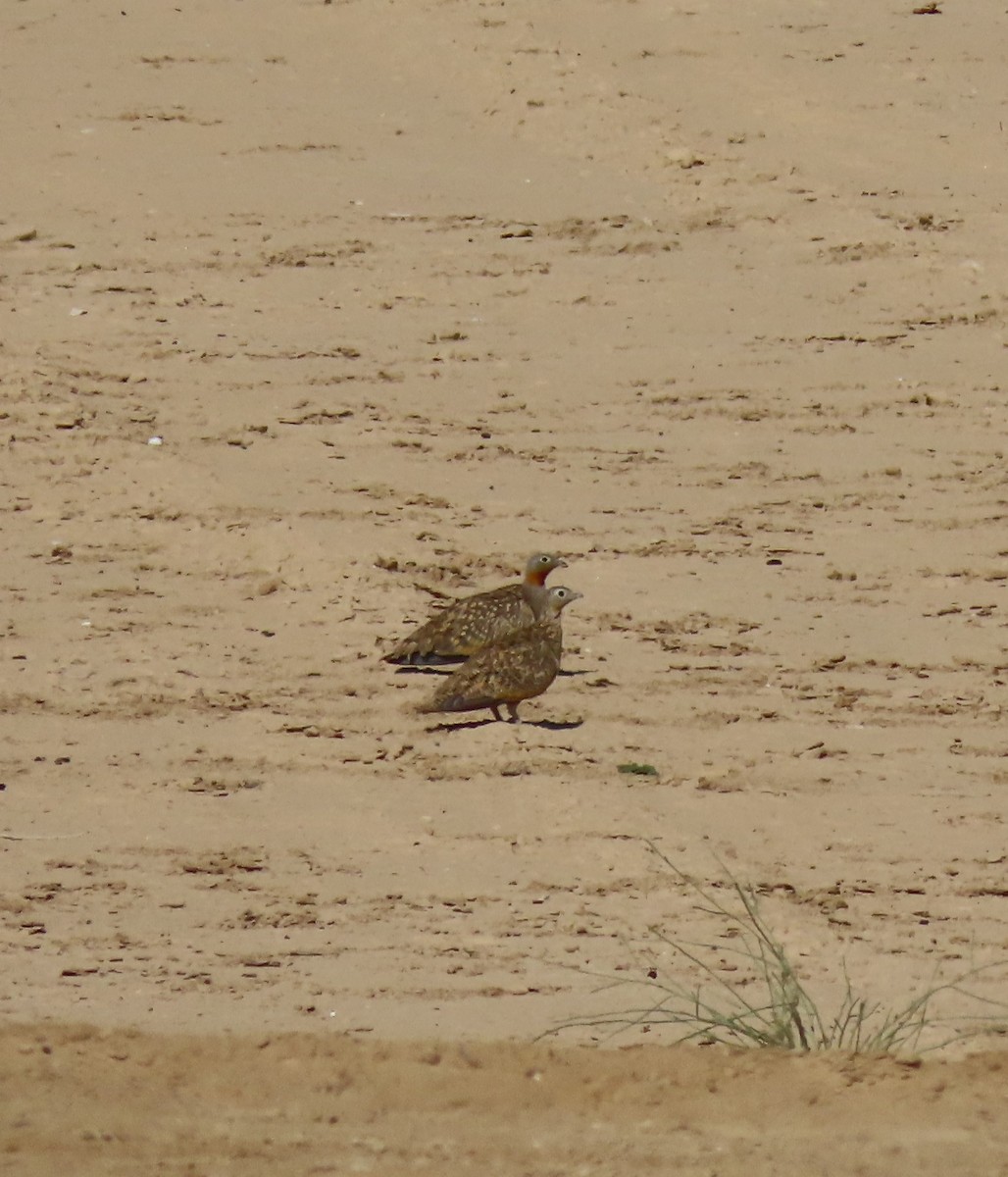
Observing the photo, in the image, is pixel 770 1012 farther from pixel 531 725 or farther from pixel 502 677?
pixel 502 677

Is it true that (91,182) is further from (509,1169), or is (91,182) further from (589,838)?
(509,1169)

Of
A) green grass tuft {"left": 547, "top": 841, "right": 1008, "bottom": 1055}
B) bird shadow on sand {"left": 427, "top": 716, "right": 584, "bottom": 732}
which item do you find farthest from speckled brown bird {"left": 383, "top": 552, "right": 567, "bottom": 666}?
green grass tuft {"left": 547, "top": 841, "right": 1008, "bottom": 1055}

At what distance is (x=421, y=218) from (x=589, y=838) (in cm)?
525

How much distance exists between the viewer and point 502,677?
984 centimetres

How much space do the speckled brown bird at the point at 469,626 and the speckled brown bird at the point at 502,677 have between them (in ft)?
0.67

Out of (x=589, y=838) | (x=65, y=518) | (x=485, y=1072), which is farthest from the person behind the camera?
(x=65, y=518)

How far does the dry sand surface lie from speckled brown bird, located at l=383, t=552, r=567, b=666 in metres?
0.11

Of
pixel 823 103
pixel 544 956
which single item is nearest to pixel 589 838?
pixel 544 956

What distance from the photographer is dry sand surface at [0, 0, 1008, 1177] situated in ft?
22.8

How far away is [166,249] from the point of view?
13.1 meters

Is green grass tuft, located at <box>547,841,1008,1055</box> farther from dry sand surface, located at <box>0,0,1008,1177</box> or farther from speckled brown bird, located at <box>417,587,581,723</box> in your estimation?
speckled brown bird, located at <box>417,587,581,723</box>

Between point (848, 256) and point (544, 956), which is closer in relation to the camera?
point (544, 956)

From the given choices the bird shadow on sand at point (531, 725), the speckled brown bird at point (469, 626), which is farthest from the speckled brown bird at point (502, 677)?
the speckled brown bird at point (469, 626)

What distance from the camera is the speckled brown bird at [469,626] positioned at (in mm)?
10242
